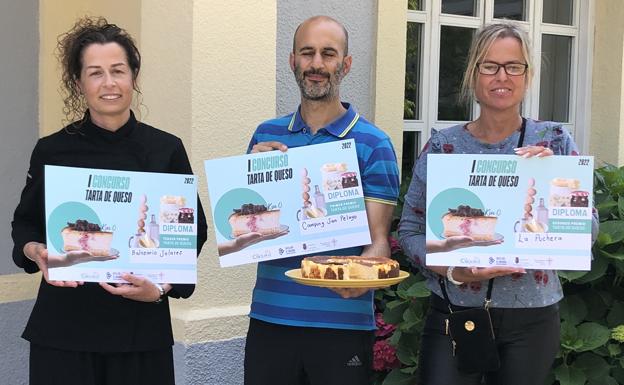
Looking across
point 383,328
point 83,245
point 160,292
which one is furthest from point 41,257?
point 383,328

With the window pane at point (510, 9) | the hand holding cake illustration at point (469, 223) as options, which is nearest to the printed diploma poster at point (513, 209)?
the hand holding cake illustration at point (469, 223)

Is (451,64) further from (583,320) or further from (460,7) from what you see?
(583,320)

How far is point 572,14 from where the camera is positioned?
6723mm

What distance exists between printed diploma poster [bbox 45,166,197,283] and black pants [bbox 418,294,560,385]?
0.98 metres

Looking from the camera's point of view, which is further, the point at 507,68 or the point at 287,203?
the point at 287,203

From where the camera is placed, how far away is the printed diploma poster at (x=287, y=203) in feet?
10.0

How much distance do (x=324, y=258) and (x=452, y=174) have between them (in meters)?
0.57

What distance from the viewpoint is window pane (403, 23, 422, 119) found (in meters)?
6.01

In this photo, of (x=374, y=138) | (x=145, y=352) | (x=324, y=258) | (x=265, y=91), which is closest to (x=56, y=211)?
(x=145, y=352)

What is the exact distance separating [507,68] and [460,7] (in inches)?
137

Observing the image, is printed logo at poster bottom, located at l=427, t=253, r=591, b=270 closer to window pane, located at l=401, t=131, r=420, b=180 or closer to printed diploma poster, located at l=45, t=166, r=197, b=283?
printed diploma poster, located at l=45, t=166, r=197, b=283

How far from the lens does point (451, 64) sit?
6.20 meters

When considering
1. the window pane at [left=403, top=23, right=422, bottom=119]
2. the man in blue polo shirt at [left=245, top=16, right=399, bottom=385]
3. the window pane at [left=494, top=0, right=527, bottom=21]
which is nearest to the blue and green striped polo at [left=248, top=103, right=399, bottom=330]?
the man in blue polo shirt at [left=245, top=16, right=399, bottom=385]

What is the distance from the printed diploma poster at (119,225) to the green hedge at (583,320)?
1.74 m
